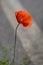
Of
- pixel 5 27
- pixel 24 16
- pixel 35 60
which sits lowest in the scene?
pixel 35 60

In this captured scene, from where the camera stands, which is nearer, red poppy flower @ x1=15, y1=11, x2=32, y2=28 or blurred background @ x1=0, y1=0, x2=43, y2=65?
red poppy flower @ x1=15, y1=11, x2=32, y2=28

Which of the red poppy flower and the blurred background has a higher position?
the red poppy flower

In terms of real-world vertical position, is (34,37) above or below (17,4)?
below

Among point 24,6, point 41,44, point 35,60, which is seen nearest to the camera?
point 35,60

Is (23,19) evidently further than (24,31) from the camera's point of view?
No

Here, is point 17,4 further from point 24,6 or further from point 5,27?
point 5,27

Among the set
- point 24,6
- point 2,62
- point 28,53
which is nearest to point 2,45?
point 28,53

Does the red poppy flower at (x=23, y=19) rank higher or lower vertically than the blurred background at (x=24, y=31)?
higher

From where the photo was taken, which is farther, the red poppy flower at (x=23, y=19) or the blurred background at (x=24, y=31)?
the blurred background at (x=24, y=31)
